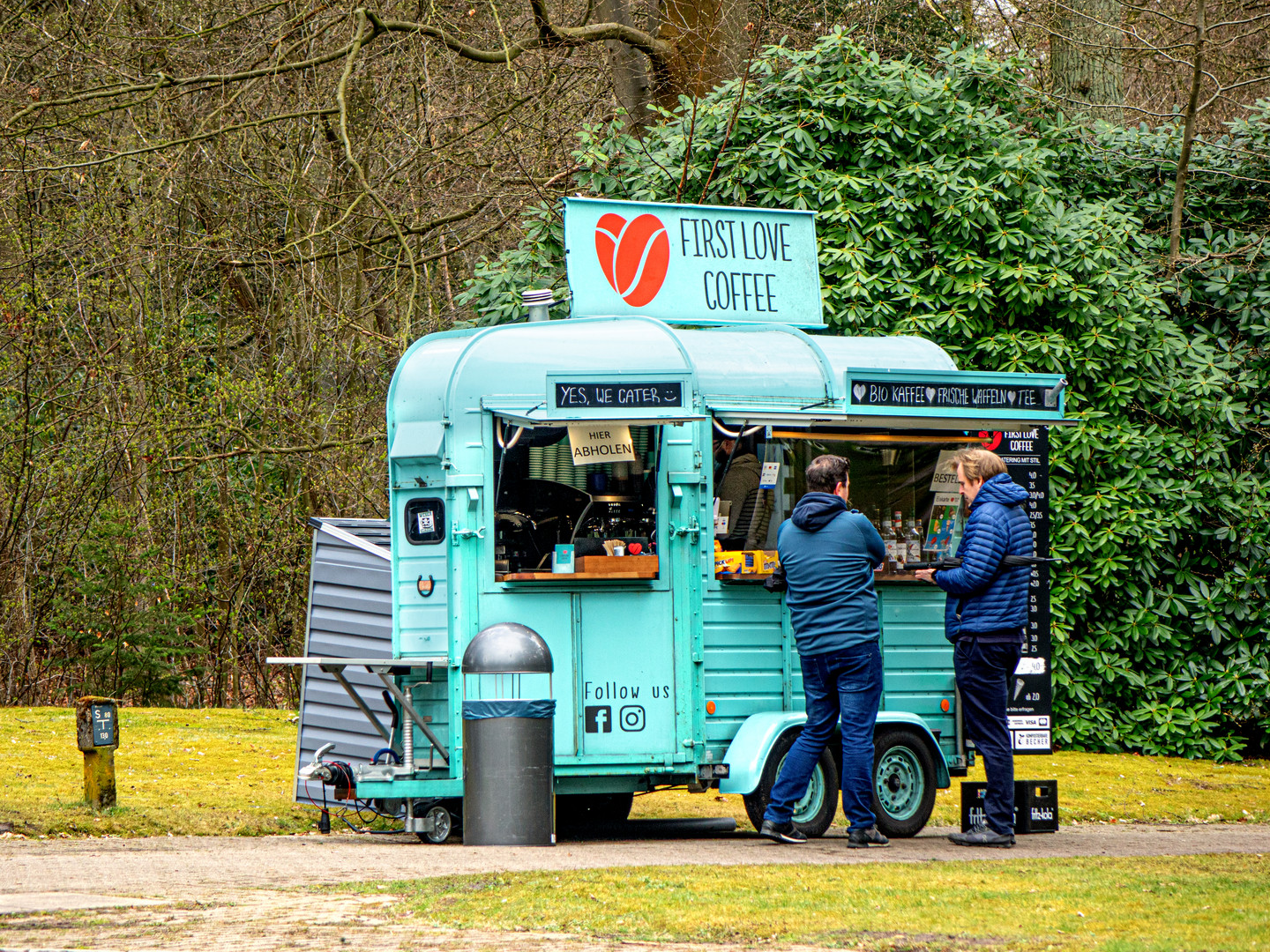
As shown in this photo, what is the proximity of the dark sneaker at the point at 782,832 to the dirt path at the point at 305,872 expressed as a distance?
7cm

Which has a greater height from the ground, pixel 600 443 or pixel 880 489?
pixel 600 443

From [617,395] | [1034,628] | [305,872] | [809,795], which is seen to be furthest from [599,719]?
[1034,628]

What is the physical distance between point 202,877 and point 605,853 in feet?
7.02

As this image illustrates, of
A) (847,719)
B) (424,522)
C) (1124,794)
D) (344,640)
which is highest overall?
(424,522)

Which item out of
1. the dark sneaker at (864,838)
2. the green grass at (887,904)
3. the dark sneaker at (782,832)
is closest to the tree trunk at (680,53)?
the dark sneaker at (782,832)

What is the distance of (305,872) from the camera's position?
7.58m

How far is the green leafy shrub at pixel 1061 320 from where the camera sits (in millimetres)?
14773

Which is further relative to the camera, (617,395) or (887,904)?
(617,395)

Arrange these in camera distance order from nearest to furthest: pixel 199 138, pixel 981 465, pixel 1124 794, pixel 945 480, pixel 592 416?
pixel 592 416
pixel 981 465
pixel 945 480
pixel 1124 794
pixel 199 138

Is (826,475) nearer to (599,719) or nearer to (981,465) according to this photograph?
(981,465)

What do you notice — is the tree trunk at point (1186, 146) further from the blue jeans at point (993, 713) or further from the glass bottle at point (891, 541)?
the blue jeans at point (993, 713)

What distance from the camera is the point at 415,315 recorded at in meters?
18.2

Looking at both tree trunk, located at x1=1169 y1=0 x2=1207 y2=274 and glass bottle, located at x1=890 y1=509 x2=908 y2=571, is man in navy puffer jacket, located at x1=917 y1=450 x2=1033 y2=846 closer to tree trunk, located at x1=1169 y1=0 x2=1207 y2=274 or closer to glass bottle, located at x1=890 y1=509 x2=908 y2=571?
glass bottle, located at x1=890 y1=509 x2=908 y2=571

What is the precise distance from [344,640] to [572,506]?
6.78 ft
